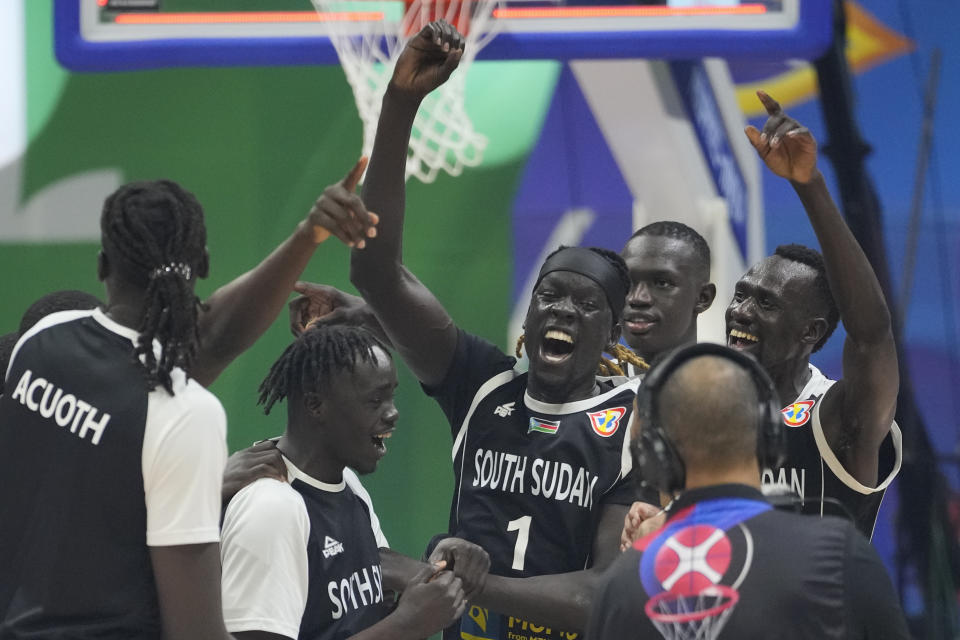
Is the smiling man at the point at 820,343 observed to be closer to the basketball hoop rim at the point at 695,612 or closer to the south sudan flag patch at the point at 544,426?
the south sudan flag patch at the point at 544,426

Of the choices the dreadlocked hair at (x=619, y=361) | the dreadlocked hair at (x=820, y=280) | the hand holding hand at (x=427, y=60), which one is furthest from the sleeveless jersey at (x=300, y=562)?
the dreadlocked hair at (x=820, y=280)

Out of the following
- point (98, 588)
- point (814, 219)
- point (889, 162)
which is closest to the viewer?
point (98, 588)

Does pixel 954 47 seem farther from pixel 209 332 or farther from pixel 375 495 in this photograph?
pixel 209 332

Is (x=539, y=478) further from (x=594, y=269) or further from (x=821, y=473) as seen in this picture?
(x=821, y=473)

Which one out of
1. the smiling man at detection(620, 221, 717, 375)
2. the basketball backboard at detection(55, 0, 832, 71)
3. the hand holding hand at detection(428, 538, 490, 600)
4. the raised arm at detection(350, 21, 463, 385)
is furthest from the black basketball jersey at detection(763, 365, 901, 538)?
the basketball backboard at detection(55, 0, 832, 71)

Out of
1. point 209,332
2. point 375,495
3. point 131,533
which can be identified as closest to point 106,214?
point 209,332

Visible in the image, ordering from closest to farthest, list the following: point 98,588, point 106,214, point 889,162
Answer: point 98,588
point 106,214
point 889,162

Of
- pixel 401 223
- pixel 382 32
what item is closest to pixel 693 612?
pixel 401 223

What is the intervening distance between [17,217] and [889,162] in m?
4.67

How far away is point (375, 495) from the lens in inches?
269

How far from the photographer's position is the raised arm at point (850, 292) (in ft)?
10.1

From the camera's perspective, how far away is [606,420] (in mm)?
3457

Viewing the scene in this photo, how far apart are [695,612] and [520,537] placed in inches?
55.3

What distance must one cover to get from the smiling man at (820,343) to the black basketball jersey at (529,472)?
1.38 ft
